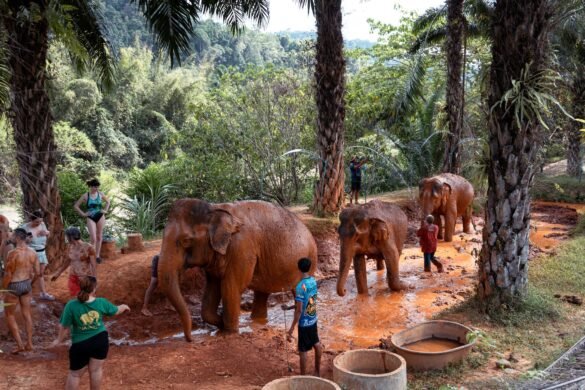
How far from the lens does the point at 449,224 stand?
14039mm

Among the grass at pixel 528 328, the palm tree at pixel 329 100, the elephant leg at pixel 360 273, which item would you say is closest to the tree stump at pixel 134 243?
the elephant leg at pixel 360 273

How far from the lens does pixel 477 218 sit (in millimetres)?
18016

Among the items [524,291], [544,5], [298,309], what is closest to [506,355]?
[524,291]

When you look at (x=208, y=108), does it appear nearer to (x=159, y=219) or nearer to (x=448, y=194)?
(x=159, y=219)

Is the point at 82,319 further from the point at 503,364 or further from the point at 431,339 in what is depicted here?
the point at 503,364

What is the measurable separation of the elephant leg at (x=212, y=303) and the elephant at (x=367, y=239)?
2.20 m

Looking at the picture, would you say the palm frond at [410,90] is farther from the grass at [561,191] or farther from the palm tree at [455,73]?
the grass at [561,191]

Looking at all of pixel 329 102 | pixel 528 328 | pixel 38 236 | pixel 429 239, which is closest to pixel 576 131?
pixel 329 102

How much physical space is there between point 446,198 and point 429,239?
3229 mm

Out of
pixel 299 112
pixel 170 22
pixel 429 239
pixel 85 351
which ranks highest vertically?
pixel 170 22

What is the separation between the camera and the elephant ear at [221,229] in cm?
752

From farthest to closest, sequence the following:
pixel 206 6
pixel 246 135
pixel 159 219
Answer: pixel 246 135, pixel 159 219, pixel 206 6

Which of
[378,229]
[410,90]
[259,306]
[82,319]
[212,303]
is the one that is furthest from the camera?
[410,90]

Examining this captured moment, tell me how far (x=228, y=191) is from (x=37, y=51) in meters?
7.92
